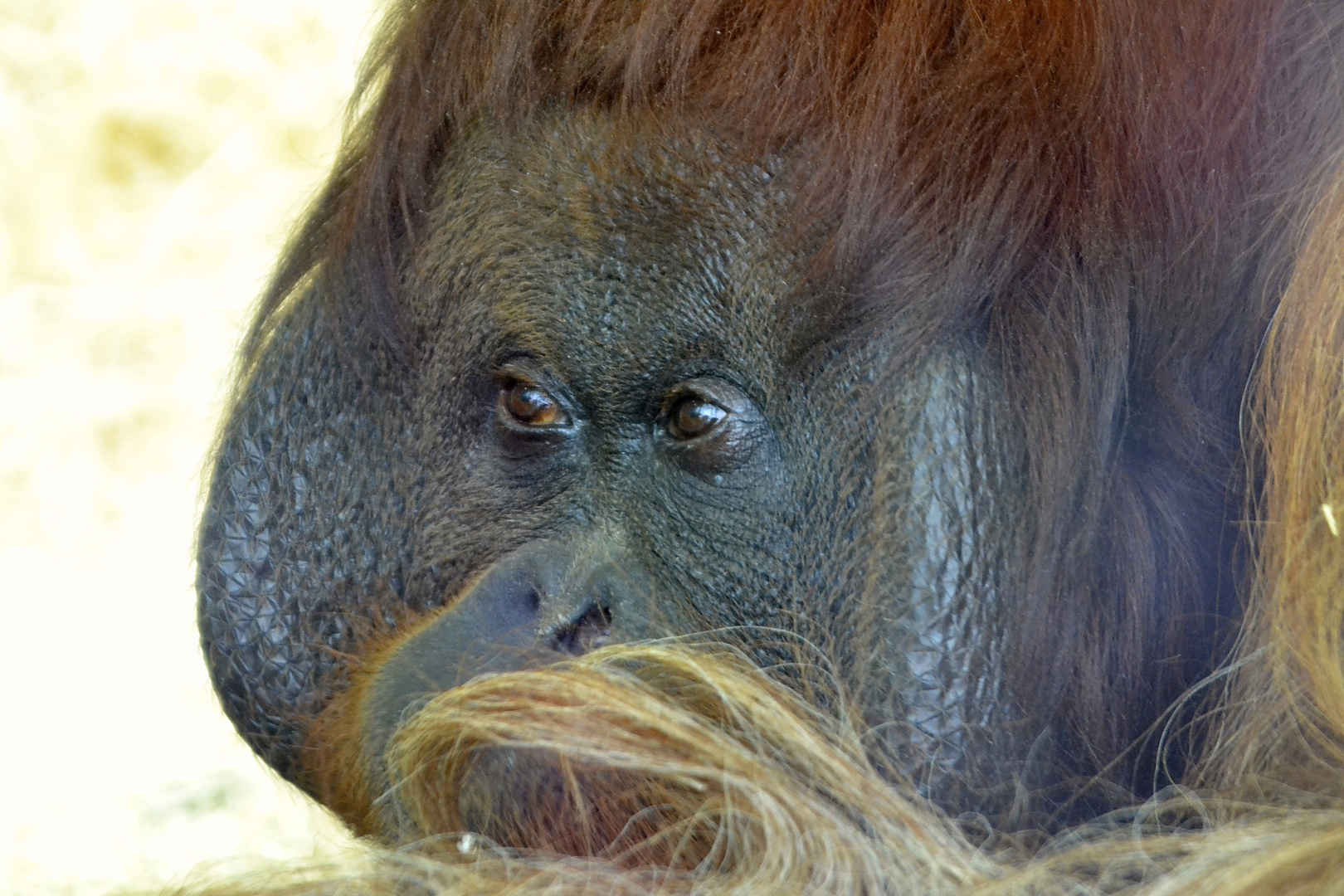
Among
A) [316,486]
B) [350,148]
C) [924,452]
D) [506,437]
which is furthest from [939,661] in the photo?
[350,148]

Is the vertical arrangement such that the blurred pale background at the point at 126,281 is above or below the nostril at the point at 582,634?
above

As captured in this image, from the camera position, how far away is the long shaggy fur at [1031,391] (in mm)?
842

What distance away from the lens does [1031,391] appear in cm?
95

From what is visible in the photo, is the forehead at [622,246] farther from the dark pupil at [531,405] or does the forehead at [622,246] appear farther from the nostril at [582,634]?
the nostril at [582,634]

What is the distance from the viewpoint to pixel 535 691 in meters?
0.96

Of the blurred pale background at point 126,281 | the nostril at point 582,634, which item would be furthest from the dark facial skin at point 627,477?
the blurred pale background at point 126,281

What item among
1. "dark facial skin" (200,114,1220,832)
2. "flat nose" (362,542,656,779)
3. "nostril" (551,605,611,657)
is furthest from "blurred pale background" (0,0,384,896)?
"nostril" (551,605,611,657)

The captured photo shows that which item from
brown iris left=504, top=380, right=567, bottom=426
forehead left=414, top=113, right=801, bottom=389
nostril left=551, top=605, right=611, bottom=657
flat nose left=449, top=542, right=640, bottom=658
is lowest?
nostril left=551, top=605, right=611, bottom=657

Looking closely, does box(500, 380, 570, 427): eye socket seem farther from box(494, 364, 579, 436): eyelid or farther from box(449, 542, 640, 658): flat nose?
box(449, 542, 640, 658): flat nose

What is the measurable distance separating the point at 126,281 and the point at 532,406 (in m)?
1.88

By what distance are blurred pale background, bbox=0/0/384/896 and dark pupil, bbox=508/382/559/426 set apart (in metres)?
1.56

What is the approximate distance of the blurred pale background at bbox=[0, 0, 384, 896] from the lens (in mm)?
2621

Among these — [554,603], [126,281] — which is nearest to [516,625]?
[554,603]

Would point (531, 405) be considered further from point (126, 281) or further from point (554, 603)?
point (126, 281)
